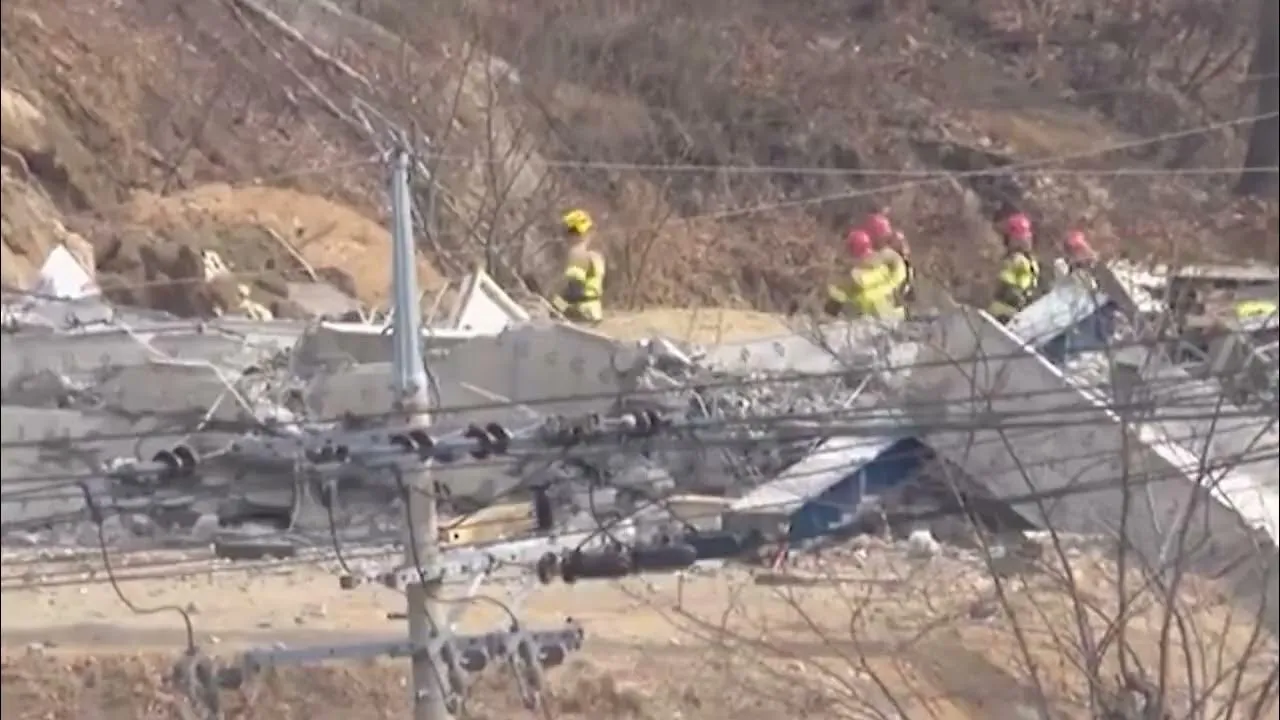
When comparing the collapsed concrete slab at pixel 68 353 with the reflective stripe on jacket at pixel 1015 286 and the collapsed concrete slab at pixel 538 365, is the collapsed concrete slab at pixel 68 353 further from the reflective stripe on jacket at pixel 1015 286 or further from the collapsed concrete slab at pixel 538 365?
the reflective stripe on jacket at pixel 1015 286

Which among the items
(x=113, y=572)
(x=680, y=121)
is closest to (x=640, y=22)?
(x=113, y=572)

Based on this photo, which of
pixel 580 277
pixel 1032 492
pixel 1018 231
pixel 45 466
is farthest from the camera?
pixel 580 277

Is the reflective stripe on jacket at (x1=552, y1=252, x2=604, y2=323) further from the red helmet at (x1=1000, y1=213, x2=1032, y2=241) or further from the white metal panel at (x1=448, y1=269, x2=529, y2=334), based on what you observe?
the red helmet at (x1=1000, y1=213, x2=1032, y2=241)

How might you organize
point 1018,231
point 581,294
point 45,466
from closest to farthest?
point 45,466 < point 1018,231 < point 581,294

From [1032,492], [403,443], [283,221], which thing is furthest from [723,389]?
[283,221]

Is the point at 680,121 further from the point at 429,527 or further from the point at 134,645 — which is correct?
the point at 429,527

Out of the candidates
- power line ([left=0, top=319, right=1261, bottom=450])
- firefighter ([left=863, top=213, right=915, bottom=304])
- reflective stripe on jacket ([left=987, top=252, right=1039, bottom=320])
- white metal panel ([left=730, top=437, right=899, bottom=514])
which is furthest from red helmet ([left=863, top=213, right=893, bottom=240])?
white metal panel ([left=730, top=437, right=899, bottom=514])

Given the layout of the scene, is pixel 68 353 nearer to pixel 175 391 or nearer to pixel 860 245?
pixel 175 391
